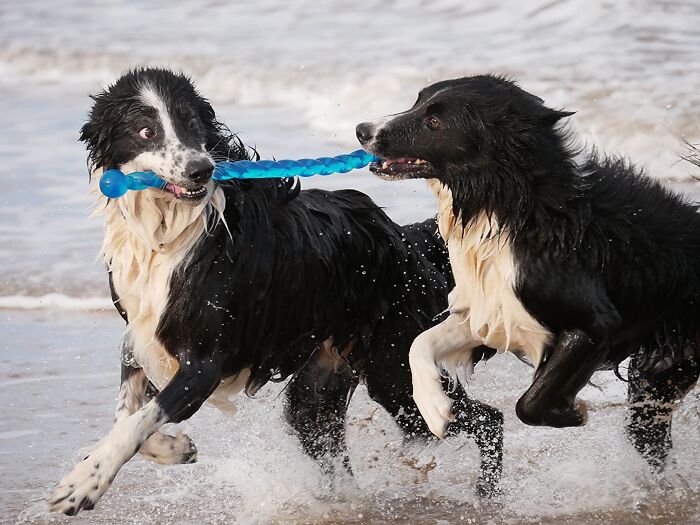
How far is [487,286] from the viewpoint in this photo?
16.2ft

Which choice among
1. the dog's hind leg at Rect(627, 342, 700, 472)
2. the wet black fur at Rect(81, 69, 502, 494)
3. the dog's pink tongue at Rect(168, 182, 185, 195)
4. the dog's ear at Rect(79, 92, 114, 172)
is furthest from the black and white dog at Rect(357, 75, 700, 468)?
the dog's ear at Rect(79, 92, 114, 172)

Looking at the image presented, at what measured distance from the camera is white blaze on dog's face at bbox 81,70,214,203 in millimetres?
4762

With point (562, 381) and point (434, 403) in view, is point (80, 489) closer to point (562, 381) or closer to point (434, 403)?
point (434, 403)

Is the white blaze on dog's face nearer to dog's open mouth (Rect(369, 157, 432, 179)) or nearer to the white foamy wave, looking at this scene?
dog's open mouth (Rect(369, 157, 432, 179))

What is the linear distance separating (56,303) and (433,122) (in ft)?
13.1

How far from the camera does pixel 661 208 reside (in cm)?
504

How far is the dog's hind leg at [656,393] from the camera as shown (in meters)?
5.30

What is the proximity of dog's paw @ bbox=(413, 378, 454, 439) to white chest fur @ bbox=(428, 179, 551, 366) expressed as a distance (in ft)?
0.98

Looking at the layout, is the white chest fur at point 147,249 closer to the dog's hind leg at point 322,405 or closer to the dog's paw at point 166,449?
the dog's paw at point 166,449

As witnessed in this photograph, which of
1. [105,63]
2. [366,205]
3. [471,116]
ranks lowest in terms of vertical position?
[105,63]

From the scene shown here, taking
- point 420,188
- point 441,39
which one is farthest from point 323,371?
point 441,39

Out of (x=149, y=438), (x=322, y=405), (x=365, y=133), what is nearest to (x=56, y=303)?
(x=322, y=405)

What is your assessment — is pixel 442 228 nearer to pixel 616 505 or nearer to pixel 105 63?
pixel 616 505

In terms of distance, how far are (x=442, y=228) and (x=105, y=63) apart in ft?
37.6
